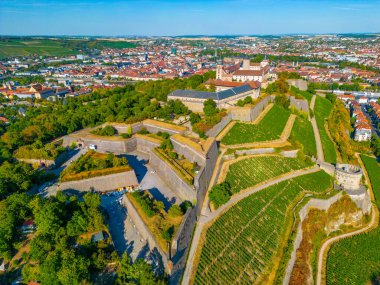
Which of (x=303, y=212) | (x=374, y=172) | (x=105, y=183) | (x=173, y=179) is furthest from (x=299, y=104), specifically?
(x=105, y=183)

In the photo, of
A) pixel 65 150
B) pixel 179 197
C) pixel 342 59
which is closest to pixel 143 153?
pixel 65 150

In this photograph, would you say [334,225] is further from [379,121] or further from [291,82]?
[379,121]

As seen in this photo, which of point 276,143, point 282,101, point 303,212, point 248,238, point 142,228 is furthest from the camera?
point 282,101

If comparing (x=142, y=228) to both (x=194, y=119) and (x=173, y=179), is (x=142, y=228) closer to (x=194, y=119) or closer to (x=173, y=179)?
(x=173, y=179)

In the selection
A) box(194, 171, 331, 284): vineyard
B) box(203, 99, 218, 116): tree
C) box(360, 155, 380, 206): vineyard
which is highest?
box(203, 99, 218, 116): tree

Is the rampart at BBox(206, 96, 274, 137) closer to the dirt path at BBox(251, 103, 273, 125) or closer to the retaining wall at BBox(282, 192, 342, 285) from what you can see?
the dirt path at BBox(251, 103, 273, 125)

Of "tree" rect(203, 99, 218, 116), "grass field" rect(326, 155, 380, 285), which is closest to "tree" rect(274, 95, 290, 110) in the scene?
"tree" rect(203, 99, 218, 116)
